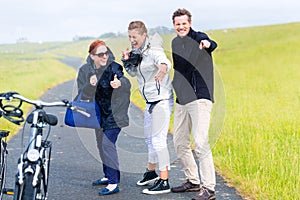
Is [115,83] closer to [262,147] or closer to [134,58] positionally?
[134,58]

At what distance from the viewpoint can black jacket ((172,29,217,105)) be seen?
5223mm

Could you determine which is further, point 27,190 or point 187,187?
point 187,187

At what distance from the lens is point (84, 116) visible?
18.1 feet

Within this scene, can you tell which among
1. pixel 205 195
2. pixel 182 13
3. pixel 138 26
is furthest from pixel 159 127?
pixel 182 13

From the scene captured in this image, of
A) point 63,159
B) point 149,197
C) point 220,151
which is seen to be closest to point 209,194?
point 149,197

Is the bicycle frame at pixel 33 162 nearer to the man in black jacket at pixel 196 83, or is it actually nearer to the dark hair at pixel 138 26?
the dark hair at pixel 138 26

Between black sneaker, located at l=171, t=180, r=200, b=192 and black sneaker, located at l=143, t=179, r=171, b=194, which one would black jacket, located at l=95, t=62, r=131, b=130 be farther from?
black sneaker, located at l=171, t=180, r=200, b=192

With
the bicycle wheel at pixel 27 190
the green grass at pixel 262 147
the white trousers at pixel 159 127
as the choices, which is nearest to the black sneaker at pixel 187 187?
the white trousers at pixel 159 127

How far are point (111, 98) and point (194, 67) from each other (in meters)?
1.04

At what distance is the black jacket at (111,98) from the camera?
18.3 feet

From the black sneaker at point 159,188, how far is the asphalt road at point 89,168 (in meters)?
0.07

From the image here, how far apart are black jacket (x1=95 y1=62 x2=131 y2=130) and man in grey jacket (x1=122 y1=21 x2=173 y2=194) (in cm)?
15

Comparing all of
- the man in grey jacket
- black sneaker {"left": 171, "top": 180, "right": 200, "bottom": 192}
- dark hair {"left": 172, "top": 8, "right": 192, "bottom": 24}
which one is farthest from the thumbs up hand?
black sneaker {"left": 171, "top": 180, "right": 200, "bottom": 192}

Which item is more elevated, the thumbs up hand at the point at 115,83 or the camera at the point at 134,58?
the camera at the point at 134,58
